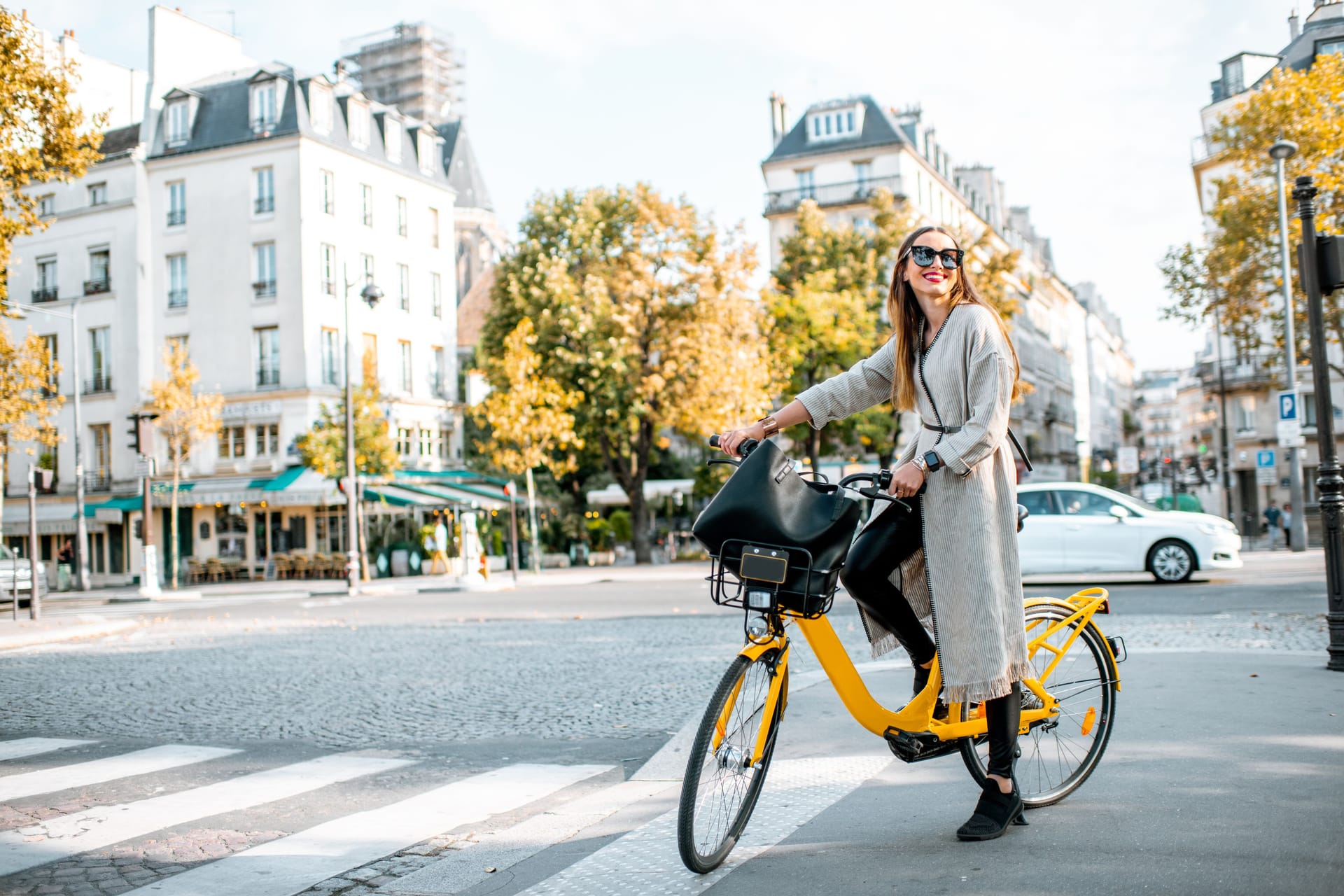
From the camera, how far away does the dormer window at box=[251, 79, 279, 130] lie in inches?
1620

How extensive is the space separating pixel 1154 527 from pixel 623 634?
859 cm

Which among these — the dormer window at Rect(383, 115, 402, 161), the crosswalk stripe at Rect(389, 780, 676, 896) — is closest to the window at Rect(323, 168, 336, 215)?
the dormer window at Rect(383, 115, 402, 161)

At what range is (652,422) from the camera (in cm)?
3650

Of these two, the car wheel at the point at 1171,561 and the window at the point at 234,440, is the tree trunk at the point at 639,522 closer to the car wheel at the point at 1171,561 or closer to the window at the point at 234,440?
the window at the point at 234,440

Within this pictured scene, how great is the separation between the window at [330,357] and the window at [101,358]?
9141mm

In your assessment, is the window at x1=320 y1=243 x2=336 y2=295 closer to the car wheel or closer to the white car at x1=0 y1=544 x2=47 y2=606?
the white car at x1=0 y1=544 x2=47 y2=606

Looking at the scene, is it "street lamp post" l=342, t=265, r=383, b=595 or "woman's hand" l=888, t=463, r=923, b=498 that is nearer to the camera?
"woman's hand" l=888, t=463, r=923, b=498

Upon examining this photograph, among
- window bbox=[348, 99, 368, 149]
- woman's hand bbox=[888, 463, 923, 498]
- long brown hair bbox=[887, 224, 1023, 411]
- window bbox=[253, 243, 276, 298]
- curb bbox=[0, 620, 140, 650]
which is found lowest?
curb bbox=[0, 620, 140, 650]

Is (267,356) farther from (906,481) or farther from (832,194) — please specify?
(906,481)

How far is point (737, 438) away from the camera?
161 inches

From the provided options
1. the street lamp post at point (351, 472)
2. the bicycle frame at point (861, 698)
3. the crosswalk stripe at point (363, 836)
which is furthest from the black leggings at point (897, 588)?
the street lamp post at point (351, 472)

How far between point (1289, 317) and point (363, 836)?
2558 centimetres

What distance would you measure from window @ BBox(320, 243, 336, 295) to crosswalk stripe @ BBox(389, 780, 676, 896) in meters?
38.1

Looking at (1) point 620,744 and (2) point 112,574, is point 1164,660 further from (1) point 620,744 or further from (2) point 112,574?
(2) point 112,574
